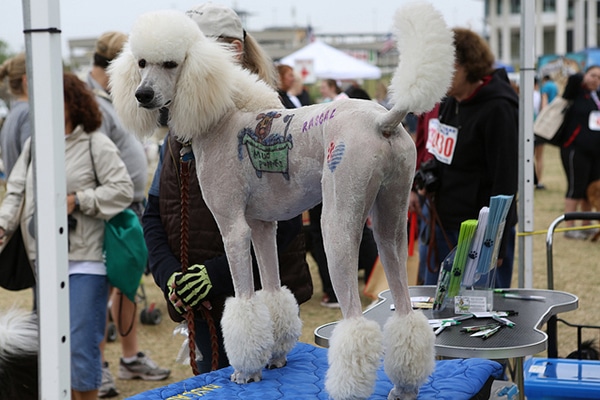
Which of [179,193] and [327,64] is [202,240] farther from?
[327,64]

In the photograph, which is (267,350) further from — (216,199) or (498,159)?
(498,159)

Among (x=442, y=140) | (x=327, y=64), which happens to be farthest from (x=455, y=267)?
(x=327, y=64)

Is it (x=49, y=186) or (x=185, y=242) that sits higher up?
(x=49, y=186)

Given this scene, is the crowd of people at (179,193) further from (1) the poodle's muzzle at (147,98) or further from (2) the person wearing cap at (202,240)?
(1) the poodle's muzzle at (147,98)

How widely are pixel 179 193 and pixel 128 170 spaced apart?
5.92 ft

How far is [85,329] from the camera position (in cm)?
322

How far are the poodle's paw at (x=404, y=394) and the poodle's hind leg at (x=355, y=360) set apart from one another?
0.46ft

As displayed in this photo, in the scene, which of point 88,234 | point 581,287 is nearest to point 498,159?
point 88,234

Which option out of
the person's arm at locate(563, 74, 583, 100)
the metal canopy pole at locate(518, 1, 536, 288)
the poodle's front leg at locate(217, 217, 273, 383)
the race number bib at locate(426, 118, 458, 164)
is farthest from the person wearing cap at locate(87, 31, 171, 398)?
the person's arm at locate(563, 74, 583, 100)

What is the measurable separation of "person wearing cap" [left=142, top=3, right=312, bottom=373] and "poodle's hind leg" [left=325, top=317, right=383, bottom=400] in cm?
53

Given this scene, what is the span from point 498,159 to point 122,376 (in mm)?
2520

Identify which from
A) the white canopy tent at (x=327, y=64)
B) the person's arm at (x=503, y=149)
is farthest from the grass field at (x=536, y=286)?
the white canopy tent at (x=327, y=64)

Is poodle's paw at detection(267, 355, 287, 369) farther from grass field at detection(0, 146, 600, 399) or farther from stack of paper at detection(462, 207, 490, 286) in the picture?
grass field at detection(0, 146, 600, 399)

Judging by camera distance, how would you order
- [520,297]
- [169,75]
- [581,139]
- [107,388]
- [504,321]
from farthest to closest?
1. [581,139]
2. [107,388]
3. [520,297]
4. [504,321]
5. [169,75]
